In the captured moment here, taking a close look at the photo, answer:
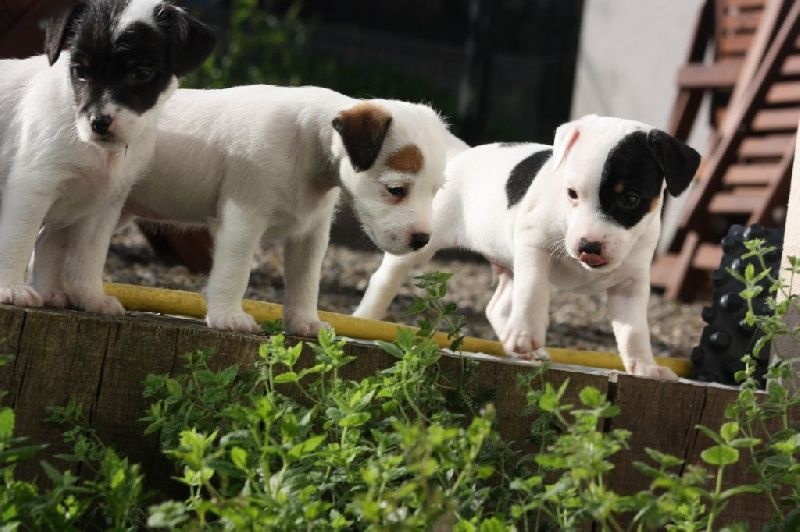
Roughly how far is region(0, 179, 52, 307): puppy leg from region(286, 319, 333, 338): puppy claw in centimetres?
79

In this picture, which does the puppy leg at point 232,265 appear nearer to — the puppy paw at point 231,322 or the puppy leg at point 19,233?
the puppy paw at point 231,322

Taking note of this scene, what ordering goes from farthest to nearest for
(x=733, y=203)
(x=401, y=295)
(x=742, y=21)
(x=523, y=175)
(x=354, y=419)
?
(x=742, y=21)
(x=733, y=203)
(x=401, y=295)
(x=523, y=175)
(x=354, y=419)

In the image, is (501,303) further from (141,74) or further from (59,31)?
(59,31)

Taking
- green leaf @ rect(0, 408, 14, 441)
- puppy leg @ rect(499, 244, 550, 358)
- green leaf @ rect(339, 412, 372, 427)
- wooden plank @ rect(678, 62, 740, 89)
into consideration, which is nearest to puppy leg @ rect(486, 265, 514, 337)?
puppy leg @ rect(499, 244, 550, 358)

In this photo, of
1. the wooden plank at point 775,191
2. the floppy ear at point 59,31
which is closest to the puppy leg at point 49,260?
the floppy ear at point 59,31

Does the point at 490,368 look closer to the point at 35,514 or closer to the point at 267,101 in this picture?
the point at 267,101

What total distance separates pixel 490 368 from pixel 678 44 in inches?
337

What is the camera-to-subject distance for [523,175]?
4.31 m

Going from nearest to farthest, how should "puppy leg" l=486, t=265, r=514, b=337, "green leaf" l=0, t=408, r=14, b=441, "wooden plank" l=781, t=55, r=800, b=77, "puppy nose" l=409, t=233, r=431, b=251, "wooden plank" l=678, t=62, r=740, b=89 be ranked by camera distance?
1. "green leaf" l=0, t=408, r=14, b=441
2. "puppy nose" l=409, t=233, r=431, b=251
3. "puppy leg" l=486, t=265, r=514, b=337
4. "wooden plank" l=781, t=55, r=800, b=77
5. "wooden plank" l=678, t=62, r=740, b=89

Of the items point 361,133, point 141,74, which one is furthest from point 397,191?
point 141,74

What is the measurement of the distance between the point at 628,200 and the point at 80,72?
5.16 ft

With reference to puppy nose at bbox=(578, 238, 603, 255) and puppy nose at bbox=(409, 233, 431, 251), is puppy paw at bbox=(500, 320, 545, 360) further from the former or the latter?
puppy nose at bbox=(409, 233, 431, 251)

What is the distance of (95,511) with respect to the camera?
3012 millimetres

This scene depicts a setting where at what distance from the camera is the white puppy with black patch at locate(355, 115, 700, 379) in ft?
12.3
